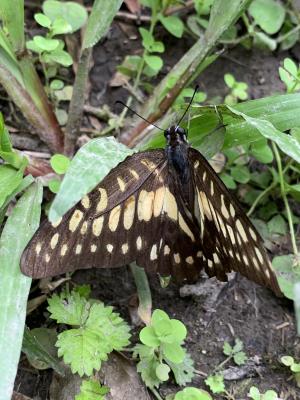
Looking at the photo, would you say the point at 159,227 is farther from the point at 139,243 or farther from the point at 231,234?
the point at 231,234

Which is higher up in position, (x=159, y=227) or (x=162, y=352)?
(x=159, y=227)

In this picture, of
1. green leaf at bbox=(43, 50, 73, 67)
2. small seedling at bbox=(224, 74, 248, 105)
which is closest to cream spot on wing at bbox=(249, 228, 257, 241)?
small seedling at bbox=(224, 74, 248, 105)

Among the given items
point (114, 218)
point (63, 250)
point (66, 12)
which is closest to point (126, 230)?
point (114, 218)

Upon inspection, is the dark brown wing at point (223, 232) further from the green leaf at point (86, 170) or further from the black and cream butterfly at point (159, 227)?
the green leaf at point (86, 170)

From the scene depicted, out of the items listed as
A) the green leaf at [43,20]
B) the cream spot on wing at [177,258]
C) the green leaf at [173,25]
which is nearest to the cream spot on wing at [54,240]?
the cream spot on wing at [177,258]

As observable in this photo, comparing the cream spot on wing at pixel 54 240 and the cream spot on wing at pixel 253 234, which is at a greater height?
the cream spot on wing at pixel 54 240

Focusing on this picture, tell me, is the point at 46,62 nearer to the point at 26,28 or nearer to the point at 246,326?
the point at 26,28
